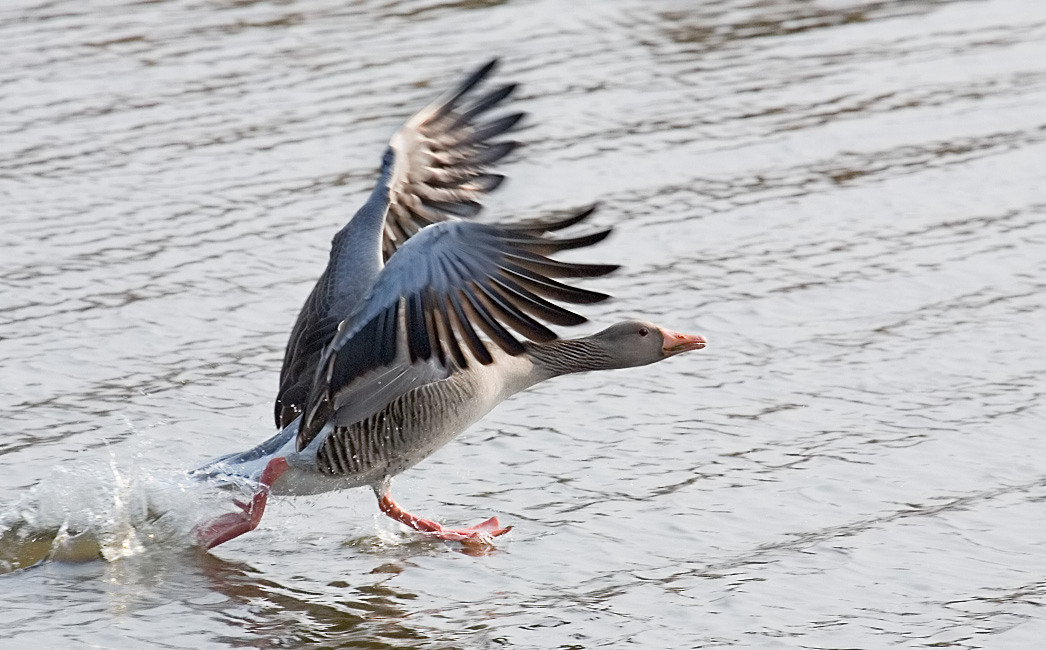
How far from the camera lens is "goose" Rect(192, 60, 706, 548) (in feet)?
20.4

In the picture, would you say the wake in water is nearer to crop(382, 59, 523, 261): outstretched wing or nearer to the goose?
the goose

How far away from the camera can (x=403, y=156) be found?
7.94m

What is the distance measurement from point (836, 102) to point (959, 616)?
759 centimetres

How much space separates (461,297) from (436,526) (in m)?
1.58

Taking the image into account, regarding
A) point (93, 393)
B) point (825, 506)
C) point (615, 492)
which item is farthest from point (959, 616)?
point (93, 393)

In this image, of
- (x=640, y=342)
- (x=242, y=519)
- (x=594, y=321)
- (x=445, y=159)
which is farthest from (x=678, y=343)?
(x=242, y=519)

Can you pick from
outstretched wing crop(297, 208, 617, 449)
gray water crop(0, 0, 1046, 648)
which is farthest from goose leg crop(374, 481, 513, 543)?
outstretched wing crop(297, 208, 617, 449)

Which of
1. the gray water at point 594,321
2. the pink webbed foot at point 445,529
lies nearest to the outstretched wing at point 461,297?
the pink webbed foot at point 445,529

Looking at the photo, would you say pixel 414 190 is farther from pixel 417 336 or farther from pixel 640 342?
pixel 417 336

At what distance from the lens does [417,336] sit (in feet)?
20.6

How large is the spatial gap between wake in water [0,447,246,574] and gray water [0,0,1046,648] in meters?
0.02

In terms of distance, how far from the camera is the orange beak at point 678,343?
786 centimetres

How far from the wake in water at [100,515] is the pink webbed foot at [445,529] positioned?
75 centimetres

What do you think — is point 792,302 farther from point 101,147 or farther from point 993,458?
point 101,147
